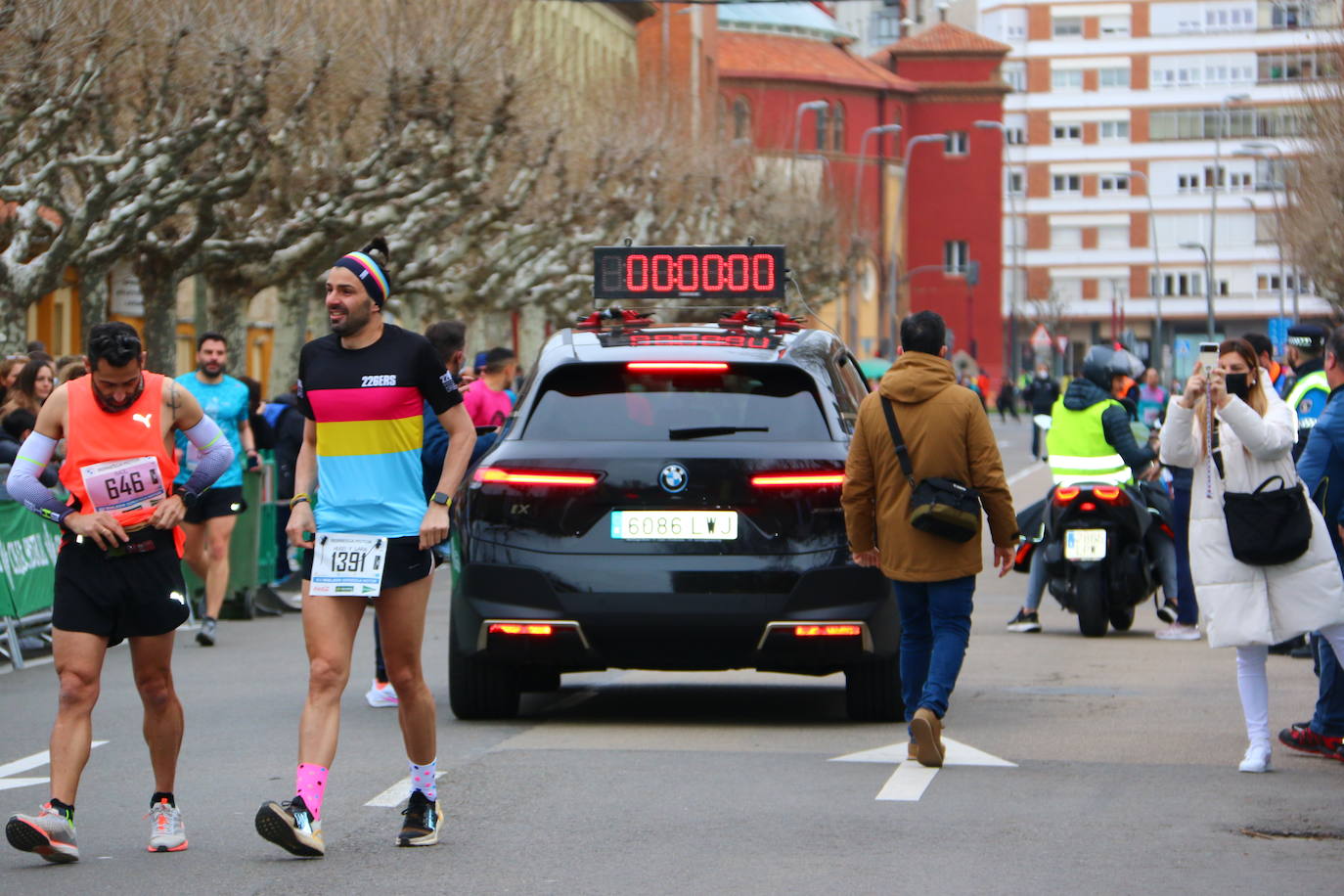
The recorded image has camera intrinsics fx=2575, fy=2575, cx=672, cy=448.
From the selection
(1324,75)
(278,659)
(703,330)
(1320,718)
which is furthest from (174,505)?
(1324,75)

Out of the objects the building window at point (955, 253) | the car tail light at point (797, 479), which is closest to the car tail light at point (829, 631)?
the car tail light at point (797, 479)

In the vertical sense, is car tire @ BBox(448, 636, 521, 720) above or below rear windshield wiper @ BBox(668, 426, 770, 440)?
below

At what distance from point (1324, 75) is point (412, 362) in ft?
117

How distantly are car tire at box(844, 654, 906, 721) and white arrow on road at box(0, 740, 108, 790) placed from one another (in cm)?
321

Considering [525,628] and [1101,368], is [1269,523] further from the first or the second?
[1101,368]

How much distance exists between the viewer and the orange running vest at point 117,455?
26.9 feet

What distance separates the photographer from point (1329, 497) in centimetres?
1028

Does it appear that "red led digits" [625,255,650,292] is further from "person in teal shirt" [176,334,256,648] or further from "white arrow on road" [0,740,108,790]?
"white arrow on road" [0,740,108,790]

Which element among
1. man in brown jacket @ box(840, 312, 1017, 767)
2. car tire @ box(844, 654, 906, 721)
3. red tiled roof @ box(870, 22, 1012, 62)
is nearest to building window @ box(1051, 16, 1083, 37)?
red tiled roof @ box(870, 22, 1012, 62)

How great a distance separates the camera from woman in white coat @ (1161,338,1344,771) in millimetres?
9789

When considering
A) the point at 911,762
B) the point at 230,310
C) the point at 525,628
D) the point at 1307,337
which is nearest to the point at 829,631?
the point at 911,762

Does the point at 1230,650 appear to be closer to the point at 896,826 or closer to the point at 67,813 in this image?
the point at 896,826

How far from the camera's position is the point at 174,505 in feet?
26.9

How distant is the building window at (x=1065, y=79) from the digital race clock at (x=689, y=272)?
127375mm
